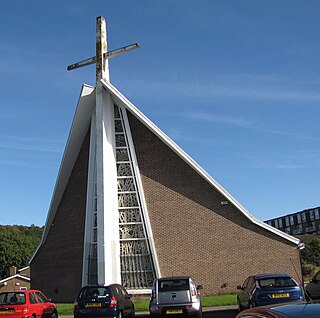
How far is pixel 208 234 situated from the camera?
25578 millimetres

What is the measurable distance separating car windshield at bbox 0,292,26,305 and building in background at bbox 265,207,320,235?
7795 cm

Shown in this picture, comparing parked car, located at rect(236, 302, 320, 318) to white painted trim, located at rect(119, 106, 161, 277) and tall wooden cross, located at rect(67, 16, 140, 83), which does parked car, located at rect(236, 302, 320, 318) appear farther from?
tall wooden cross, located at rect(67, 16, 140, 83)

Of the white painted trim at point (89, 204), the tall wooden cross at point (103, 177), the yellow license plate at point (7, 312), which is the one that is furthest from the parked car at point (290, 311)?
the white painted trim at point (89, 204)

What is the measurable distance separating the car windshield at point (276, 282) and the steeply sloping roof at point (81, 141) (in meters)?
11.5

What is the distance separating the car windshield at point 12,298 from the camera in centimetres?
1351

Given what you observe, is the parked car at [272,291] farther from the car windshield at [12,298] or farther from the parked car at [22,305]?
the car windshield at [12,298]

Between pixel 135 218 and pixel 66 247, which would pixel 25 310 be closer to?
pixel 135 218

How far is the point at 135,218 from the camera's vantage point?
2666cm

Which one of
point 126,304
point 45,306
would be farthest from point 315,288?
point 45,306

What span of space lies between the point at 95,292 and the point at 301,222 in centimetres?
8429

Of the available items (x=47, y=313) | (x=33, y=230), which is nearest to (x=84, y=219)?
(x=47, y=313)

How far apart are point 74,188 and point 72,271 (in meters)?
5.03

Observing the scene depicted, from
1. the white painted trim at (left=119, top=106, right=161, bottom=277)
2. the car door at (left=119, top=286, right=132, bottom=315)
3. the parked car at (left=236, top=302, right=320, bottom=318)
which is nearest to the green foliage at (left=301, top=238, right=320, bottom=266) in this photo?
the white painted trim at (left=119, top=106, right=161, bottom=277)

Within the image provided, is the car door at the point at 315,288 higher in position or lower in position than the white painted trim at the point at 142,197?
lower
